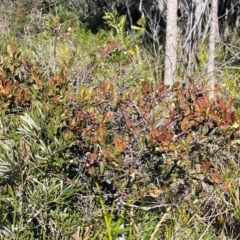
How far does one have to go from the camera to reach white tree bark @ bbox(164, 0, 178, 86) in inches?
191

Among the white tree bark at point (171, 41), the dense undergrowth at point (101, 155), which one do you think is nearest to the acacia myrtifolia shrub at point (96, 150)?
the dense undergrowth at point (101, 155)

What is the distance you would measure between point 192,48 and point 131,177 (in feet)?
9.02

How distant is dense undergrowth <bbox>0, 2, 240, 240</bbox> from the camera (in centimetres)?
263

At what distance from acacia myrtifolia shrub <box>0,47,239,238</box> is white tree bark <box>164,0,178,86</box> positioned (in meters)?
1.93

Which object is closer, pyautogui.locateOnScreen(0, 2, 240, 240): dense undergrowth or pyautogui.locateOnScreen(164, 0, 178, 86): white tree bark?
pyautogui.locateOnScreen(0, 2, 240, 240): dense undergrowth

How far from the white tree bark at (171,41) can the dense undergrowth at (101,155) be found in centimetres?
183

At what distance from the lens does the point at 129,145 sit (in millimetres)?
2736

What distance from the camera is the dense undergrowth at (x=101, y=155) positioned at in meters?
2.63

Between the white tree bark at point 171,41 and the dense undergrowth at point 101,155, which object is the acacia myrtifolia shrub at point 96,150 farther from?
the white tree bark at point 171,41

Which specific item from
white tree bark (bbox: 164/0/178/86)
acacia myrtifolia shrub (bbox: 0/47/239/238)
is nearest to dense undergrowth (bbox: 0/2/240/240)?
acacia myrtifolia shrub (bbox: 0/47/239/238)

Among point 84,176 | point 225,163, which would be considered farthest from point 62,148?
point 225,163

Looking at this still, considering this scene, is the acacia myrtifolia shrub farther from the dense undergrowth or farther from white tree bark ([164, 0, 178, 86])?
white tree bark ([164, 0, 178, 86])

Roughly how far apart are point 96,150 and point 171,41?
97.4 inches

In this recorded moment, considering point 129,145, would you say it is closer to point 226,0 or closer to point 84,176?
point 84,176
